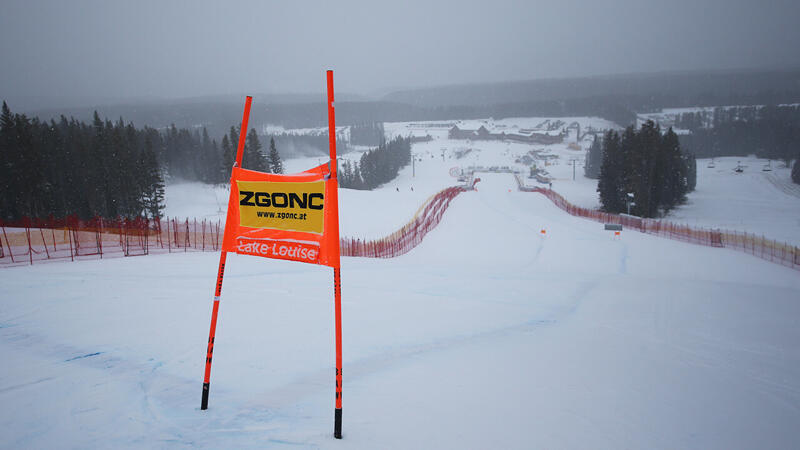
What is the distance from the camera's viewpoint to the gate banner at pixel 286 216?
13.1 feet

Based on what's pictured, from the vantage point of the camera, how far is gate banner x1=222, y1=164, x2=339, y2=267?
400 cm

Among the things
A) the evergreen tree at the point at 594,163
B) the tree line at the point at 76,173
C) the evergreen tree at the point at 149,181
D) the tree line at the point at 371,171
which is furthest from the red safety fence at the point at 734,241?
the evergreen tree at the point at 594,163

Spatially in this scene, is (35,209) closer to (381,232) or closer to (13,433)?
(381,232)

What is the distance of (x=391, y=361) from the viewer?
6.19 meters

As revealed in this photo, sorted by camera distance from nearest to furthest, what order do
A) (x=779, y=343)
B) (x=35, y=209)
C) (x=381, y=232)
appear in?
(x=779, y=343) → (x=381, y=232) → (x=35, y=209)

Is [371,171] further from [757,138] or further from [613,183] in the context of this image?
[757,138]

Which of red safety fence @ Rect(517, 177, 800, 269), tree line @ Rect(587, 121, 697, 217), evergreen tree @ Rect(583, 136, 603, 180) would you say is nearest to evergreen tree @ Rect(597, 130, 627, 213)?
tree line @ Rect(587, 121, 697, 217)

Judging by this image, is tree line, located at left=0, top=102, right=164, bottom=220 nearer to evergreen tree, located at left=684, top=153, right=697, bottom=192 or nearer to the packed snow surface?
the packed snow surface

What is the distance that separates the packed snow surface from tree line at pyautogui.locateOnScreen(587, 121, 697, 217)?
39.0 m

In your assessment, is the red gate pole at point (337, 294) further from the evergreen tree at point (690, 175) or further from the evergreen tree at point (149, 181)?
the evergreen tree at point (690, 175)

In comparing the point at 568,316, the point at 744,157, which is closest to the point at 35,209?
the point at 568,316

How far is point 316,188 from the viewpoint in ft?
13.3

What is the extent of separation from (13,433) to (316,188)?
4.04 m

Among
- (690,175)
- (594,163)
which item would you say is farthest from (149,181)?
(594,163)
